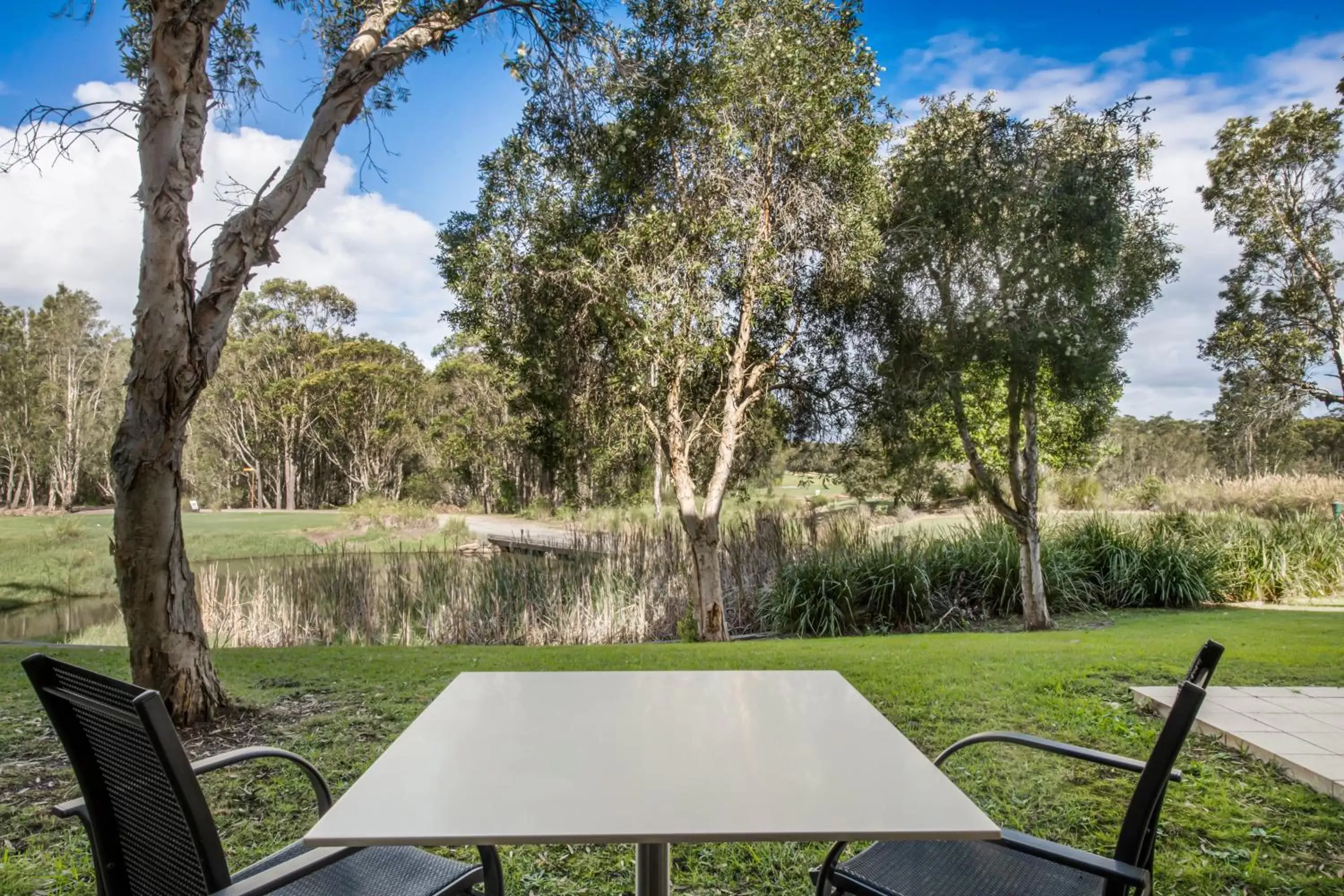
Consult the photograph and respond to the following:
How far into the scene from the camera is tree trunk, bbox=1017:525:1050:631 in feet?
21.7

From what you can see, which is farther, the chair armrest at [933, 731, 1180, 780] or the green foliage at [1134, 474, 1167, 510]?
the green foliage at [1134, 474, 1167, 510]

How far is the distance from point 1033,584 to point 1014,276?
8.33 ft

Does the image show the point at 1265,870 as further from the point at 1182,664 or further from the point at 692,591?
the point at 692,591

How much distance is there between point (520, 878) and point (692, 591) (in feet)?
15.8

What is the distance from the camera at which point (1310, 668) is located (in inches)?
163

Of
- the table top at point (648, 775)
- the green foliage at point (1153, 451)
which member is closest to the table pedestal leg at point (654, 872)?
the table top at point (648, 775)

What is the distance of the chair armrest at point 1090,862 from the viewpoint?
1079mm

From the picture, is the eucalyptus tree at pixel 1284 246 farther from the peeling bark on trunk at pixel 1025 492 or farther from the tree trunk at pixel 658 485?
the tree trunk at pixel 658 485

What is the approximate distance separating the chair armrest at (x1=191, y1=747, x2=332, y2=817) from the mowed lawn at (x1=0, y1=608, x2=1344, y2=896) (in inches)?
21.0

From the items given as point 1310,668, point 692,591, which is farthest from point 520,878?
point 692,591

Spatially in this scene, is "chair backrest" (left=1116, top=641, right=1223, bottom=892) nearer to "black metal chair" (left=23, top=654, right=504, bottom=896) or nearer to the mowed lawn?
the mowed lawn

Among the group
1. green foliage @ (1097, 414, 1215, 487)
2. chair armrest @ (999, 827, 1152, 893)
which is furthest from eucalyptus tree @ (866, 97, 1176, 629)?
chair armrest @ (999, 827, 1152, 893)

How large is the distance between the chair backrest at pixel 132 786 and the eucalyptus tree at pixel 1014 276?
19.9 feet

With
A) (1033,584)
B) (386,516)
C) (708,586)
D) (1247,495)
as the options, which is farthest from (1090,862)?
(386,516)
